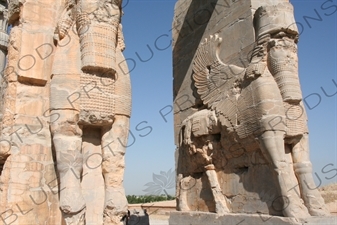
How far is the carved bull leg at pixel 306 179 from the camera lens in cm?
447

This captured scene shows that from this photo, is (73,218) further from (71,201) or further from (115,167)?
(115,167)

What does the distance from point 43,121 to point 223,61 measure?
378cm

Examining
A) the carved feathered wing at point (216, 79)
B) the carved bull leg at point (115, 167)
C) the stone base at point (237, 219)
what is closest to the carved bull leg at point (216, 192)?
the stone base at point (237, 219)

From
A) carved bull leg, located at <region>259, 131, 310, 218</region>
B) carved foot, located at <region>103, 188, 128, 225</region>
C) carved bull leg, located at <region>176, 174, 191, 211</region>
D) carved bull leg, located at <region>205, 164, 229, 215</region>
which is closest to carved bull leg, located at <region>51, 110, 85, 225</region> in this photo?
carved foot, located at <region>103, 188, 128, 225</region>

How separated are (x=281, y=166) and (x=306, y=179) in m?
0.39

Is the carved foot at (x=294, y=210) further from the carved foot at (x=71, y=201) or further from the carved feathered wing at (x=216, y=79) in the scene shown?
the carved foot at (x=71, y=201)

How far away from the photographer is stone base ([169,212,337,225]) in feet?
13.9

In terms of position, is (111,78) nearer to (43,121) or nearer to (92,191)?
(43,121)

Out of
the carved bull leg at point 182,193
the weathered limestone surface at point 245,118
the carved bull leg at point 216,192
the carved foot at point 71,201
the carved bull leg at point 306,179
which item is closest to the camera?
the carved foot at point 71,201

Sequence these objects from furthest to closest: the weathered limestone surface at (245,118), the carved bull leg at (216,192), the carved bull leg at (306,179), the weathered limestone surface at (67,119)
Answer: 1. the carved bull leg at (216,192)
2. the weathered limestone surface at (245,118)
3. the carved bull leg at (306,179)
4. the weathered limestone surface at (67,119)

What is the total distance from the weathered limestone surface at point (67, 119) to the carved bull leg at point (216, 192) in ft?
9.68

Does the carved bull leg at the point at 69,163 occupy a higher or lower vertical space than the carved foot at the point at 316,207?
higher

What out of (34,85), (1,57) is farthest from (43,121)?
(1,57)

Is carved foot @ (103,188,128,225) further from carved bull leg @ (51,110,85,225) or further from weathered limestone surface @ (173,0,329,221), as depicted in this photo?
weathered limestone surface @ (173,0,329,221)
